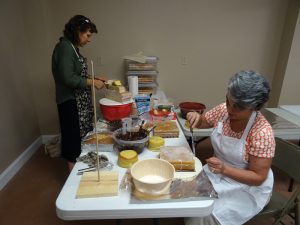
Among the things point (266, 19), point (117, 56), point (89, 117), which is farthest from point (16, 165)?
point (266, 19)

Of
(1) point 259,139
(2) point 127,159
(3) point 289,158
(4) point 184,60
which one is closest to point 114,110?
(2) point 127,159

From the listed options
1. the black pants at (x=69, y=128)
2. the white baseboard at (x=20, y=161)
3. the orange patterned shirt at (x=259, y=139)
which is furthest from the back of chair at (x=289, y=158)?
the white baseboard at (x=20, y=161)

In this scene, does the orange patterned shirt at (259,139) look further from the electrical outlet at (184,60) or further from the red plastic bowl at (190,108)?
the electrical outlet at (184,60)

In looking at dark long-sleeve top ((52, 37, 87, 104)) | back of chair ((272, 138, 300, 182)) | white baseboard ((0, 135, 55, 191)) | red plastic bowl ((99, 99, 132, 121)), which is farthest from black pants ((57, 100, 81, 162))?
back of chair ((272, 138, 300, 182))

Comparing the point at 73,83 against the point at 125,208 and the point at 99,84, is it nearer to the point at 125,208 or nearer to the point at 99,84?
the point at 99,84

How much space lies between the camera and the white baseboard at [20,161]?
2.22 meters

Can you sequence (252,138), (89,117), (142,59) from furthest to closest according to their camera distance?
(142,59)
(89,117)
(252,138)

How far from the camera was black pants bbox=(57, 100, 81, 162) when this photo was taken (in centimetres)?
196

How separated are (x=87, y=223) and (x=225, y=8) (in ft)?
8.21

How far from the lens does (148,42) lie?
8.89ft

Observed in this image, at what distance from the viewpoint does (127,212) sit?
0.87 meters

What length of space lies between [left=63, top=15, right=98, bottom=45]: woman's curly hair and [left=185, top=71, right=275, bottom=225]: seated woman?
1230 mm

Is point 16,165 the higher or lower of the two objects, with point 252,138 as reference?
lower

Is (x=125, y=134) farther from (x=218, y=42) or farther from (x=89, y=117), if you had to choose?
(x=218, y=42)
